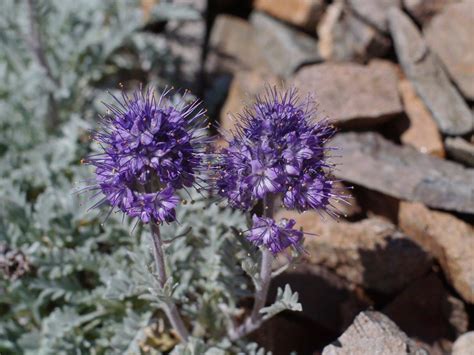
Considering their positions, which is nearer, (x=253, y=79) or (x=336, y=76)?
(x=336, y=76)

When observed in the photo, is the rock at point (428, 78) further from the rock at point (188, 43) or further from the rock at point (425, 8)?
the rock at point (188, 43)

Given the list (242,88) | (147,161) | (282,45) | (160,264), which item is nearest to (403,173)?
(242,88)

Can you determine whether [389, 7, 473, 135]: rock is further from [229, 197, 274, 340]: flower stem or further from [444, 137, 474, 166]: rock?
[229, 197, 274, 340]: flower stem

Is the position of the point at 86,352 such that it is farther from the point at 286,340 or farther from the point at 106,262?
the point at 286,340

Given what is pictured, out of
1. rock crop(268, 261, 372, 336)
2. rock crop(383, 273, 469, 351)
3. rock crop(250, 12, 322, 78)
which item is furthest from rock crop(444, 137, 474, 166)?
rock crop(250, 12, 322, 78)

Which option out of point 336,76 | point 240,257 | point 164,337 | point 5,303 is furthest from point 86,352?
point 336,76

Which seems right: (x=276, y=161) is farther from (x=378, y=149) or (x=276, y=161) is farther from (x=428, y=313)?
(x=378, y=149)
